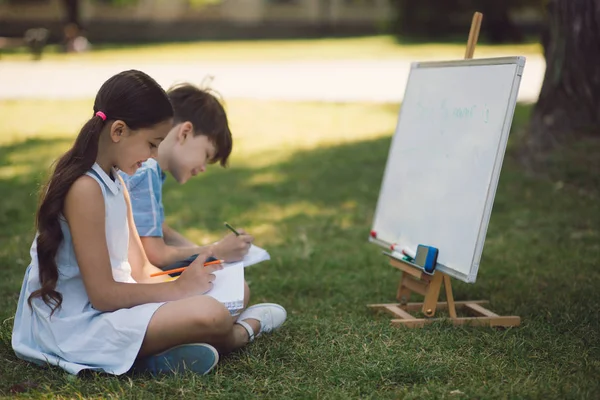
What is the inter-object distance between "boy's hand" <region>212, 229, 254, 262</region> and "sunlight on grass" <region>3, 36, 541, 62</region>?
1526cm

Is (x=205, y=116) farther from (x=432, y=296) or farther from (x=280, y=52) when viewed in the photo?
(x=280, y=52)

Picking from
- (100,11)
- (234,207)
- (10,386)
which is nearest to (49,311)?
(10,386)

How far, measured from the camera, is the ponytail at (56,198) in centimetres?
257

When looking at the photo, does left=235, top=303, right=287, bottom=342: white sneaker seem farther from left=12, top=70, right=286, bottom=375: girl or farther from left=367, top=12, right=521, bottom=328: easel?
left=367, top=12, right=521, bottom=328: easel

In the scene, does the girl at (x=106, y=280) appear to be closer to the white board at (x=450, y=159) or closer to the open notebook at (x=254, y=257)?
the open notebook at (x=254, y=257)

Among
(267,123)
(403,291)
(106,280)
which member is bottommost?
(267,123)

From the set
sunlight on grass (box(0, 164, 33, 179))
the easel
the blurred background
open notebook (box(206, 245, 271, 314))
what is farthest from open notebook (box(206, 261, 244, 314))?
the blurred background

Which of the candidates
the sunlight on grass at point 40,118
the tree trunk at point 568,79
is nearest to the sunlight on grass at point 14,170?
the sunlight on grass at point 40,118

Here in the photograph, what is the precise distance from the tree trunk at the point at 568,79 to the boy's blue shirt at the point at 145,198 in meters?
4.24

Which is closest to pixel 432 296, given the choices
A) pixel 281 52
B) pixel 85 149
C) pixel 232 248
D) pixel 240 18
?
pixel 232 248

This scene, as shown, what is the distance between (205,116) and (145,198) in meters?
0.44

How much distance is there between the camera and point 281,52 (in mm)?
21031

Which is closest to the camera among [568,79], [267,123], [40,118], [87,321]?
[87,321]

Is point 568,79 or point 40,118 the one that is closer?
point 568,79
